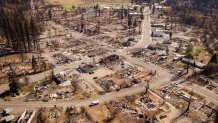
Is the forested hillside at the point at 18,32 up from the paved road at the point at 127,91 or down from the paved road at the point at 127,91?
up

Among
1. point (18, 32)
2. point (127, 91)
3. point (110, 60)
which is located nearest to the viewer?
point (127, 91)

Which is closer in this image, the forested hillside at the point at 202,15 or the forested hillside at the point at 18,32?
the forested hillside at the point at 18,32

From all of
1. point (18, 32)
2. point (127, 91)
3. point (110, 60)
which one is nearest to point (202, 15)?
point (110, 60)

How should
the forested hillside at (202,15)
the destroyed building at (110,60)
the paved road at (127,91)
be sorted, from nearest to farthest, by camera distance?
1. the paved road at (127,91)
2. the destroyed building at (110,60)
3. the forested hillside at (202,15)

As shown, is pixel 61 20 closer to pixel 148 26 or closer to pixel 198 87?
pixel 148 26

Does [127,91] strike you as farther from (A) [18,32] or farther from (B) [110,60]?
(A) [18,32]

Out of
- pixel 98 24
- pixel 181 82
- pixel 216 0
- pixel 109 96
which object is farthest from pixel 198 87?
pixel 216 0

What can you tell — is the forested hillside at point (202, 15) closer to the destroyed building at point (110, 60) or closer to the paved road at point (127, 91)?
the paved road at point (127, 91)

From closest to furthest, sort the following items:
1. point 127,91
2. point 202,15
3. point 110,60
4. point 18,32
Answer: point 127,91
point 110,60
point 18,32
point 202,15

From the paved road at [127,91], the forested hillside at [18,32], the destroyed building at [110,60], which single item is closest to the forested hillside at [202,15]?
the paved road at [127,91]

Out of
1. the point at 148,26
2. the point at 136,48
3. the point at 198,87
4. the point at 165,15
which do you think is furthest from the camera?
the point at 165,15

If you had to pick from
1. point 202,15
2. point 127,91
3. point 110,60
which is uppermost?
point 202,15
